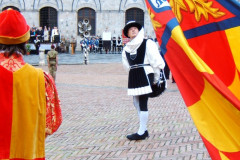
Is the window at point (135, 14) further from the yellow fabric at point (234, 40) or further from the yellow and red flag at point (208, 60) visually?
the yellow fabric at point (234, 40)

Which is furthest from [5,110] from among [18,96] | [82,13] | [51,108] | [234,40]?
[82,13]

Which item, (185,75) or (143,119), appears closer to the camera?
(185,75)

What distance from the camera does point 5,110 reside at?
2.77 metres

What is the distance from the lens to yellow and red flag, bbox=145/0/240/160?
2.67 metres

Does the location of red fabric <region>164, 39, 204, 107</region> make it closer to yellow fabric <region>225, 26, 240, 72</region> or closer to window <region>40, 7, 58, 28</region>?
yellow fabric <region>225, 26, 240, 72</region>

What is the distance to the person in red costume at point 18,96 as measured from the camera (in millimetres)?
2770

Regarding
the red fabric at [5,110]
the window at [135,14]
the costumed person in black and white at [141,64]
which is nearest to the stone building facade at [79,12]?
the window at [135,14]

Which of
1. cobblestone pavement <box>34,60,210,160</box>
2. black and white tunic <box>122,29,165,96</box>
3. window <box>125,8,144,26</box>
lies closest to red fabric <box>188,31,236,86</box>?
cobblestone pavement <box>34,60,210,160</box>

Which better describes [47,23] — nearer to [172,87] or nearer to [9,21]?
[172,87]

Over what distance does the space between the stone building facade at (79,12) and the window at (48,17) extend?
0.75 feet

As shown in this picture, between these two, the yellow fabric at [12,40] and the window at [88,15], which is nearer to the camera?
the yellow fabric at [12,40]

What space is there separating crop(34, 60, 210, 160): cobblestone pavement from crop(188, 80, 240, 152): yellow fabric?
98.5 inches

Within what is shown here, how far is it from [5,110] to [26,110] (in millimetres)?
147

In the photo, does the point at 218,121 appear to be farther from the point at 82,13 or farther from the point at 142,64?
the point at 82,13
